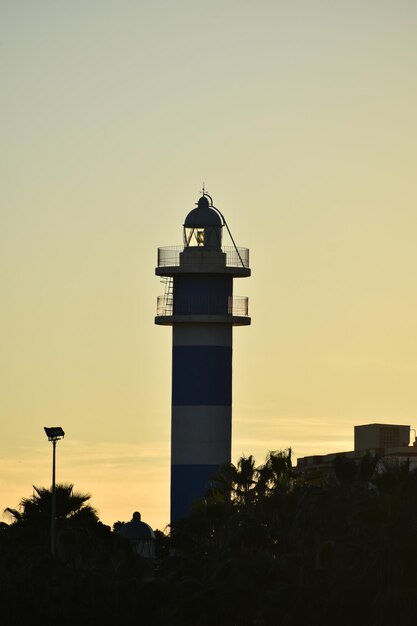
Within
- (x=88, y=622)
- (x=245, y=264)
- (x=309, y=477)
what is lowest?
(x=88, y=622)

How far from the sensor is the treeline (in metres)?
69.2

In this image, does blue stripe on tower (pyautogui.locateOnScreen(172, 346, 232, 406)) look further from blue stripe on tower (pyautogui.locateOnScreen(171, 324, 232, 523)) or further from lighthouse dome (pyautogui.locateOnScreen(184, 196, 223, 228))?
lighthouse dome (pyautogui.locateOnScreen(184, 196, 223, 228))

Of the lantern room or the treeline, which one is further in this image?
the lantern room

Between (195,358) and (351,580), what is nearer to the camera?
(351,580)

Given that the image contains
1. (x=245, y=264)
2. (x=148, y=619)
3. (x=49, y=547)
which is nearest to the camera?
(x=148, y=619)

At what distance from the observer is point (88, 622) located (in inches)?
2980

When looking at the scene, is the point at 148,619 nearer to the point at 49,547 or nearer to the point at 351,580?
the point at 351,580

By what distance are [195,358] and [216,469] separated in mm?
4517

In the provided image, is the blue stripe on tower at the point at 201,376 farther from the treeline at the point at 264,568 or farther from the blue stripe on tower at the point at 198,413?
the treeline at the point at 264,568

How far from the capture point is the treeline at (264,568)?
227ft

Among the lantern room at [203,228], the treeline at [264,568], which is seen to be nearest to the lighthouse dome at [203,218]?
the lantern room at [203,228]

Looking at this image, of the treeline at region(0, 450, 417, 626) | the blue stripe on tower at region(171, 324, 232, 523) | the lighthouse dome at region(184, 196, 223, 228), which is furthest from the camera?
the lighthouse dome at region(184, 196, 223, 228)

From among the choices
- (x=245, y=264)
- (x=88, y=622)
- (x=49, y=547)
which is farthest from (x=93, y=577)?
(x=245, y=264)

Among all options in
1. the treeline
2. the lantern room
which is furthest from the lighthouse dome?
the treeline
